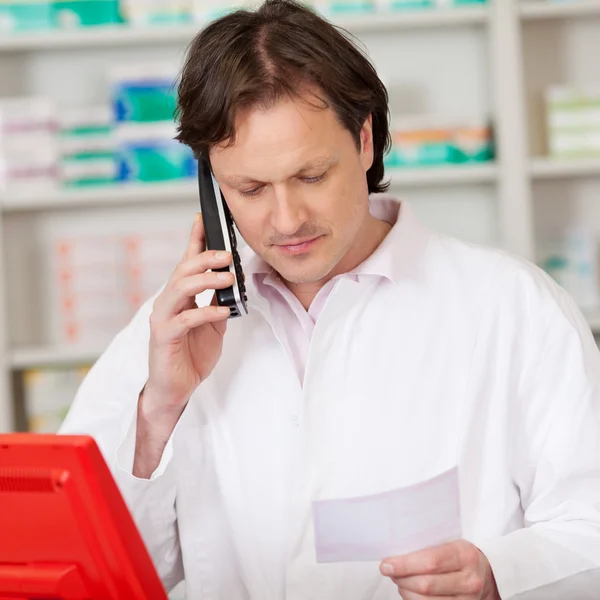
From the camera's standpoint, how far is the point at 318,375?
134 centimetres

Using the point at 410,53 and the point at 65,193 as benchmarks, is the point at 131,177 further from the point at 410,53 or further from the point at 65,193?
the point at 410,53

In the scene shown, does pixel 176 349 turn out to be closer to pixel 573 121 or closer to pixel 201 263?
pixel 201 263

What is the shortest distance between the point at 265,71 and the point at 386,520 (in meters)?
0.65

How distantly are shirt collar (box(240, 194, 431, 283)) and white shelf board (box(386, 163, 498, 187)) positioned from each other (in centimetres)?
115

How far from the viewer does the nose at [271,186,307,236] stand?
4.13ft

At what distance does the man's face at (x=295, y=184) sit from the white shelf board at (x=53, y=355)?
148cm

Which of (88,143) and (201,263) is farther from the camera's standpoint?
(88,143)

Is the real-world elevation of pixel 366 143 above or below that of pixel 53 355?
above

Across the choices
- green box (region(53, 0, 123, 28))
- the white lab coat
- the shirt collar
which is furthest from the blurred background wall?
the white lab coat

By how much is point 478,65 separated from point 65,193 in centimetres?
135

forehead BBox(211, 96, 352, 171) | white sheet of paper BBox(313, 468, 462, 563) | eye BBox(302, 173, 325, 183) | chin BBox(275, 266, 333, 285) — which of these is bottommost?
white sheet of paper BBox(313, 468, 462, 563)

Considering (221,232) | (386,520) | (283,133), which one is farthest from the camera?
(221,232)

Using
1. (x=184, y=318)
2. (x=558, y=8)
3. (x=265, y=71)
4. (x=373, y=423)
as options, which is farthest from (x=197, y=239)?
(x=558, y=8)

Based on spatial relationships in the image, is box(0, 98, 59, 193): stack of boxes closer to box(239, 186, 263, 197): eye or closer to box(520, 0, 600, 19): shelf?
box(520, 0, 600, 19): shelf
